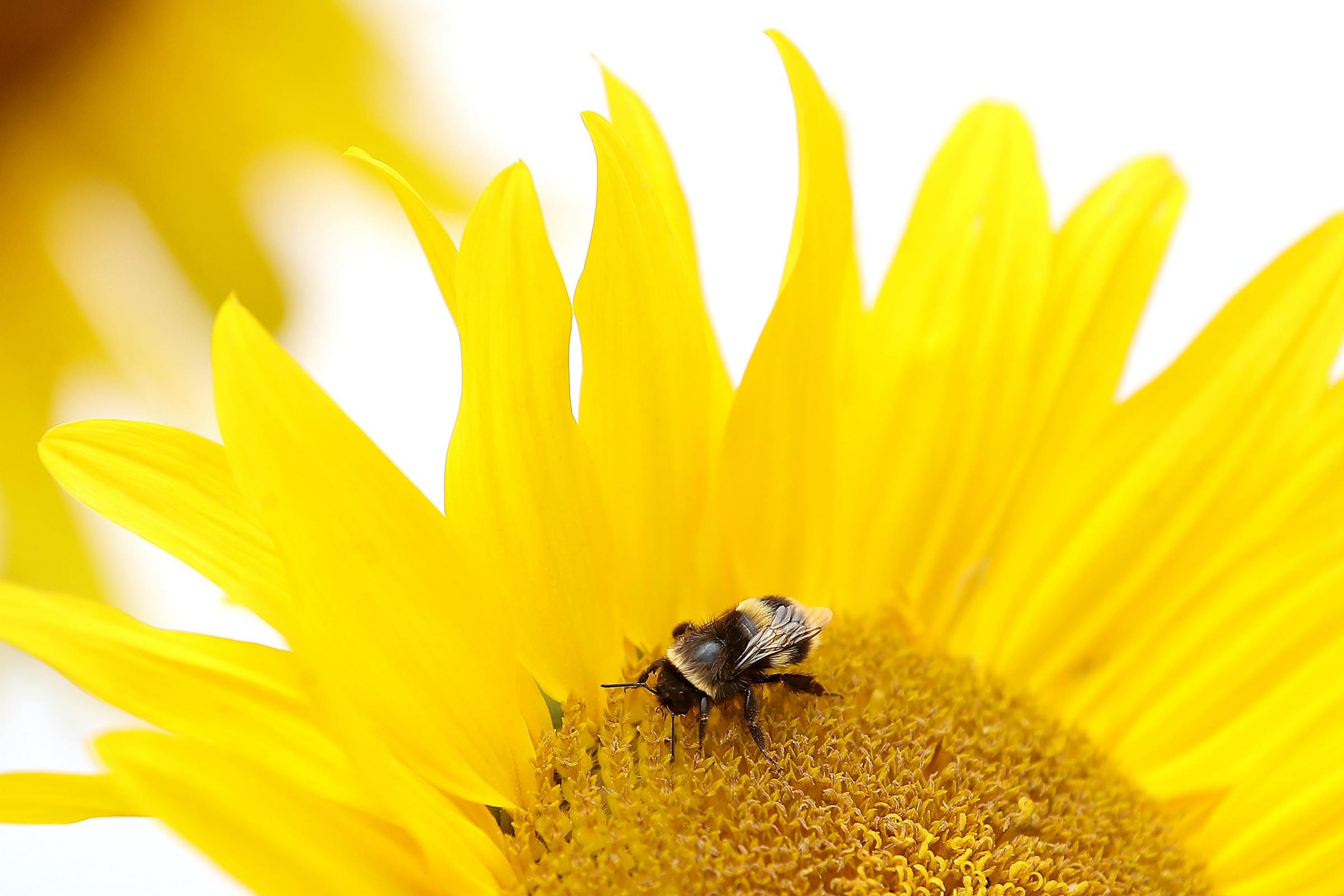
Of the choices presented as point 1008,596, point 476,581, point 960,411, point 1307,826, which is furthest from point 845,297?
point 1307,826

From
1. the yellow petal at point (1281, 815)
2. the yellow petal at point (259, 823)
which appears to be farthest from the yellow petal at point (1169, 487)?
the yellow petal at point (259, 823)

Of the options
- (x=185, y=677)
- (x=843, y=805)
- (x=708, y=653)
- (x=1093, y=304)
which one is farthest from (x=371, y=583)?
(x=1093, y=304)

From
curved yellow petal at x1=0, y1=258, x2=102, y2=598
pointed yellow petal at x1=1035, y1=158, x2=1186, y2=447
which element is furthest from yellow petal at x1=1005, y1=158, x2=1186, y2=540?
curved yellow petal at x1=0, y1=258, x2=102, y2=598

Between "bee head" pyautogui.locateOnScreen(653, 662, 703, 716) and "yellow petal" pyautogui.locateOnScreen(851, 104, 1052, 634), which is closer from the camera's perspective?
"bee head" pyautogui.locateOnScreen(653, 662, 703, 716)

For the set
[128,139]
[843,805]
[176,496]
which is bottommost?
[843,805]

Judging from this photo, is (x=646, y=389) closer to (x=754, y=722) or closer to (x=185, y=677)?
(x=754, y=722)

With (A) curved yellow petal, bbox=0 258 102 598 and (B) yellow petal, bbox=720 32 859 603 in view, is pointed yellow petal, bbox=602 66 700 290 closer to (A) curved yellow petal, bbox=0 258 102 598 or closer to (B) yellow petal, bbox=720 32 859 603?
(B) yellow petal, bbox=720 32 859 603
